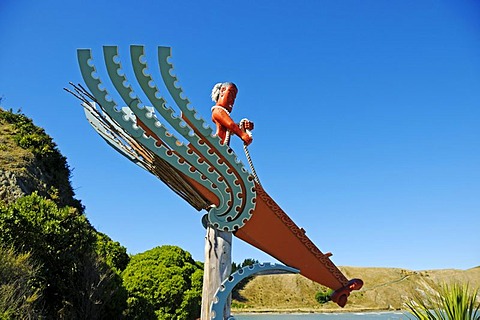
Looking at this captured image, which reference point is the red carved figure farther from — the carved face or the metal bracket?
the metal bracket

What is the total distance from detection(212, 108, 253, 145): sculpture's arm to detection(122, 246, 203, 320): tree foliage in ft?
27.5

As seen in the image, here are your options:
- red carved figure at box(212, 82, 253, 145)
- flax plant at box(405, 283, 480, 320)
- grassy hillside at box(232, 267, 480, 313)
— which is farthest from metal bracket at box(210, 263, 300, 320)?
grassy hillside at box(232, 267, 480, 313)

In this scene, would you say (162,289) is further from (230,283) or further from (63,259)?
(230,283)

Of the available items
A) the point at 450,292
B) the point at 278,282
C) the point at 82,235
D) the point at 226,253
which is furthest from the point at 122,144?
the point at 278,282

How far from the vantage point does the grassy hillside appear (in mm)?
34906

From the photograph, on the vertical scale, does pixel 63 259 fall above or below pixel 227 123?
below

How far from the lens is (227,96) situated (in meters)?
5.43

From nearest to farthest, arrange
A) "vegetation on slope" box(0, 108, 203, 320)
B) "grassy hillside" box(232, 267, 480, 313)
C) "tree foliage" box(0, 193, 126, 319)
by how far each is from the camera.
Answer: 1. "vegetation on slope" box(0, 108, 203, 320)
2. "tree foliage" box(0, 193, 126, 319)
3. "grassy hillside" box(232, 267, 480, 313)

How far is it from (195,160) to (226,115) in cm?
87

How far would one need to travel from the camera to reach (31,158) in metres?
17.3

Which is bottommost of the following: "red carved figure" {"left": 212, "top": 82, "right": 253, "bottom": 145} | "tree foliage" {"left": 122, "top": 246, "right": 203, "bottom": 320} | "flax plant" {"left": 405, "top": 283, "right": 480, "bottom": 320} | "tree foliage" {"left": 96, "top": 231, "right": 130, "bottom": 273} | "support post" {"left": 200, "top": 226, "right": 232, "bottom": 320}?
"flax plant" {"left": 405, "top": 283, "right": 480, "bottom": 320}

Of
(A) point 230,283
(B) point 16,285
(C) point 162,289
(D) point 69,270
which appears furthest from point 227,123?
(C) point 162,289

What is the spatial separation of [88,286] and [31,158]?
8461mm

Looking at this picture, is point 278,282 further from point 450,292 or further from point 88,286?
point 450,292
